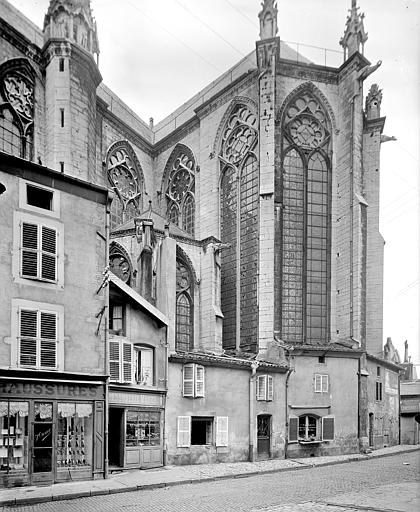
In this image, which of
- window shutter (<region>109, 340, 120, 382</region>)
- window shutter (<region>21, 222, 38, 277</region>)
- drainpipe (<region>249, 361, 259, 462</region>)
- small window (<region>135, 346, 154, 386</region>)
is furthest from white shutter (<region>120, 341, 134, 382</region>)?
drainpipe (<region>249, 361, 259, 462</region>)

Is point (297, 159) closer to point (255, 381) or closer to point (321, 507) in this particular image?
point (255, 381)

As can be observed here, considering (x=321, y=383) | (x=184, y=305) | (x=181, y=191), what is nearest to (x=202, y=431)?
(x=321, y=383)

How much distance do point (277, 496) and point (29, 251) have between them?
871 cm

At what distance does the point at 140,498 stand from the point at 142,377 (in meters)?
A: 6.35

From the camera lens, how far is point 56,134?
27047 mm

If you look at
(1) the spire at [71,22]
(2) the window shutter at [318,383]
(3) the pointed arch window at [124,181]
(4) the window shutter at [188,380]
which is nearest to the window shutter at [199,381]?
(4) the window shutter at [188,380]

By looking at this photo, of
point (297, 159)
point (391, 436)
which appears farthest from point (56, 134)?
point (391, 436)

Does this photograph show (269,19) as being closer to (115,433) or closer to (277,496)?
(115,433)

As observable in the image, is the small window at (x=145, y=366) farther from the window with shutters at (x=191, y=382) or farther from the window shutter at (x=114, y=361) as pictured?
the window with shutters at (x=191, y=382)

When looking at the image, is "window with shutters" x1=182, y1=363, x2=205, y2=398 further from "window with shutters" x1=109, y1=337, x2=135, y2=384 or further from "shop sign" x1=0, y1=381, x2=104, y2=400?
"shop sign" x1=0, y1=381, x2=104, y2=400

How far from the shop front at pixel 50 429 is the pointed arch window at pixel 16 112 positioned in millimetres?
14206

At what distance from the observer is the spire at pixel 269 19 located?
3166 centimetres

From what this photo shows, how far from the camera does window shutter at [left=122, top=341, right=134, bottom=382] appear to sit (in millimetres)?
18859

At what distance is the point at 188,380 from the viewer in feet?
69.5
